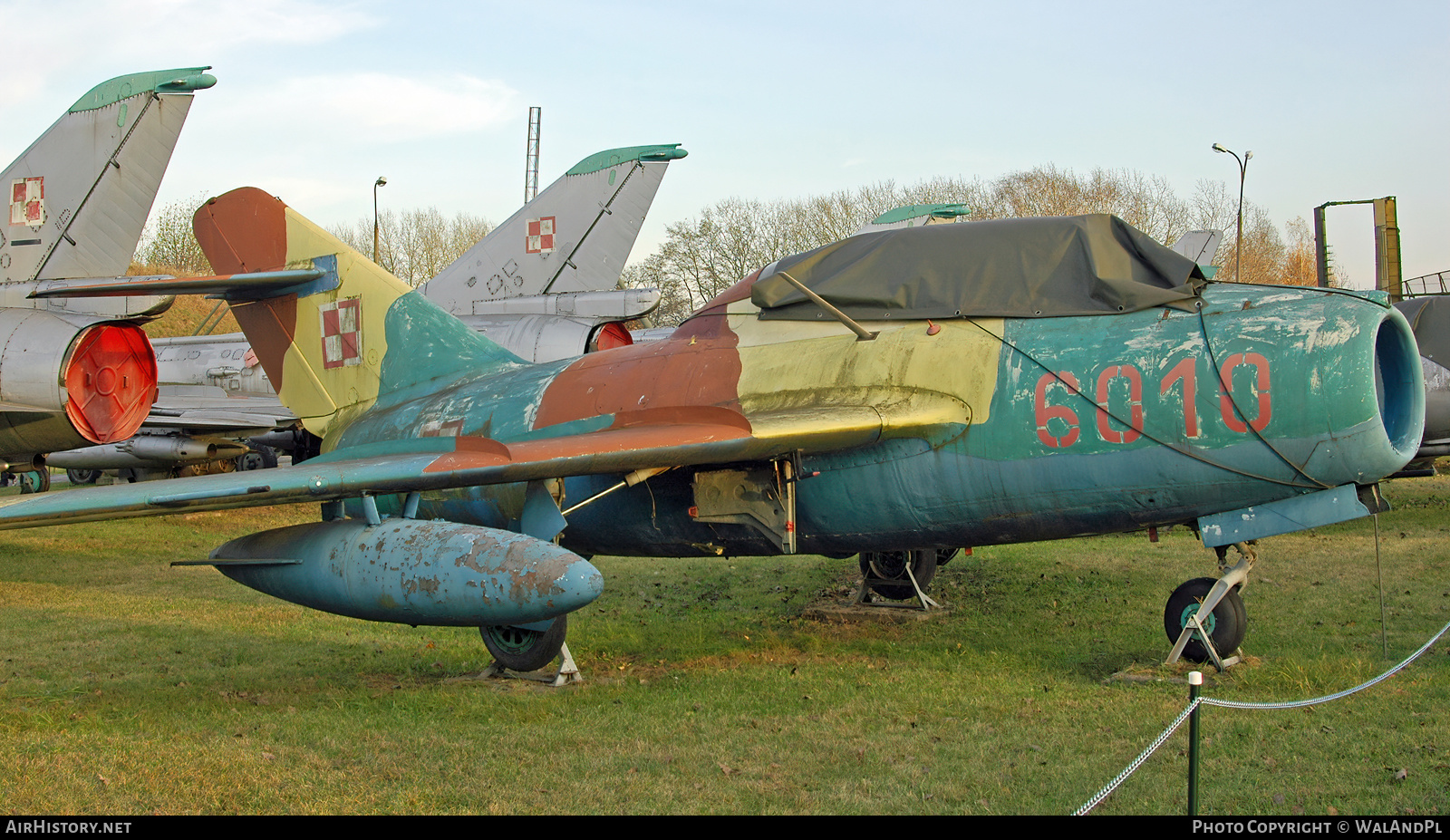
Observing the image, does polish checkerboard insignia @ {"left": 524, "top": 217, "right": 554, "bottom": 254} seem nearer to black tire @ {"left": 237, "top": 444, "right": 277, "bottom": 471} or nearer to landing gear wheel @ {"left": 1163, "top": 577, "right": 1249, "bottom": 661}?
black tire @ {"left": 237, "top": 444, "right": 277, "bottom": 471}

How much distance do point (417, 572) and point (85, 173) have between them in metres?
8.11

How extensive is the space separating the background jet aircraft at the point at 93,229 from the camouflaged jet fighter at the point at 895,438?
3699 millimetres

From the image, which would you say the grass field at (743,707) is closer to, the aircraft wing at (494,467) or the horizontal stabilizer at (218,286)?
the aircraft wing at (494,467)

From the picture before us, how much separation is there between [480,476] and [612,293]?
11.6 m

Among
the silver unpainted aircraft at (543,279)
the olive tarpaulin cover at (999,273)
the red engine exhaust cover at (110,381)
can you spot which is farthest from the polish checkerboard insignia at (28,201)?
the olive tarpaulin cover at (999,273)

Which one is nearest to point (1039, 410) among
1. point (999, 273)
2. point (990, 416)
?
point (990, 416)

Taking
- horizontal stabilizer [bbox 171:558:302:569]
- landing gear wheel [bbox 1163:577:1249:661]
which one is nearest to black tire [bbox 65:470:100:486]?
horizontal stabilizer [bbox 171:558:302:569]

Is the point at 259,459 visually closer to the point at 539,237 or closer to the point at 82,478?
the point at 82,478

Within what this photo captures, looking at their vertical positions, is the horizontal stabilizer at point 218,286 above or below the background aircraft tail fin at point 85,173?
below

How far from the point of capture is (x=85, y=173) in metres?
11.6

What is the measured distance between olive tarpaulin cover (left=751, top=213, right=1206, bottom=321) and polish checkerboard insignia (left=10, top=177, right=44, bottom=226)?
29.0 feet

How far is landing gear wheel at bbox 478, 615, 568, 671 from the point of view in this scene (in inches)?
306

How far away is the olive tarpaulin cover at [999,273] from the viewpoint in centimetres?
673
